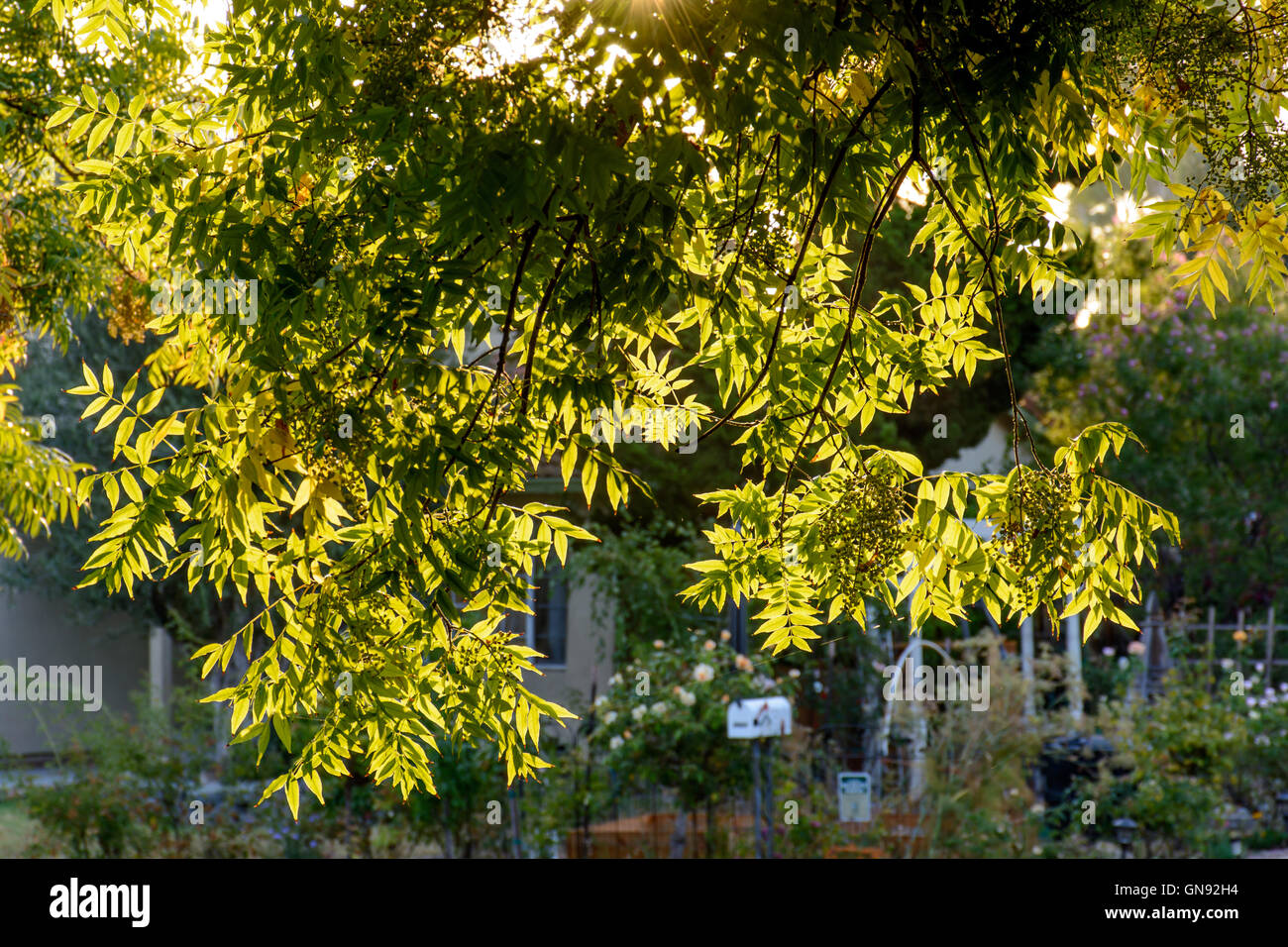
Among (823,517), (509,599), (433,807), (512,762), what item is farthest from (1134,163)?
(433,807)

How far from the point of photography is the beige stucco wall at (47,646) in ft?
51.3

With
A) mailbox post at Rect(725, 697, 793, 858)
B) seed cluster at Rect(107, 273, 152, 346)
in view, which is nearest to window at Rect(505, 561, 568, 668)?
mailbox post at Rect(725, 697, 793, 858)

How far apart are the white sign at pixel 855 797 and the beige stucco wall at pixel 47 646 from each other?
10523 millimetres

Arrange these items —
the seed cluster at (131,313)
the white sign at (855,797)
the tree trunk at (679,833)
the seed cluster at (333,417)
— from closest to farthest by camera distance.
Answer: the seed cluster at (333,417) → the seed cluster at (131,313) → the white sign at (855,797) → the tree trunk at (679,833)

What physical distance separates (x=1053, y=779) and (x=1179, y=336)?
697cm

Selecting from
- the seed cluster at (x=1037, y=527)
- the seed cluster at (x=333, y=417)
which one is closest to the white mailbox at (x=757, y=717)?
the seed cluster at (x=1037, y=527)

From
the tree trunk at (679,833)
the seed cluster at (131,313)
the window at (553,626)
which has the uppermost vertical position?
the seed cluster at (131,313)

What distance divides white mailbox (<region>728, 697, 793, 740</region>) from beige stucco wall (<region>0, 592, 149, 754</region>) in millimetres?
10134

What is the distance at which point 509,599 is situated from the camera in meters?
2.74

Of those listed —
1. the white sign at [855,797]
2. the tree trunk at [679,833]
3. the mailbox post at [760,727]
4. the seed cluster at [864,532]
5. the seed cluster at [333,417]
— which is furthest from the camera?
the tree trunk at [679,833]

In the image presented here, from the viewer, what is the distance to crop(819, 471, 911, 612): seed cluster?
2693 millimetres

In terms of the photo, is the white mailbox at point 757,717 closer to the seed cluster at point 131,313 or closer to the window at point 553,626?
the seed cluster at point 131,313

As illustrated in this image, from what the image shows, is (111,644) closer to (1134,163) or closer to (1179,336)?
(1179,336)

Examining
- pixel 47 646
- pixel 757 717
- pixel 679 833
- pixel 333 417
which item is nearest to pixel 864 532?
pixel 333 417
